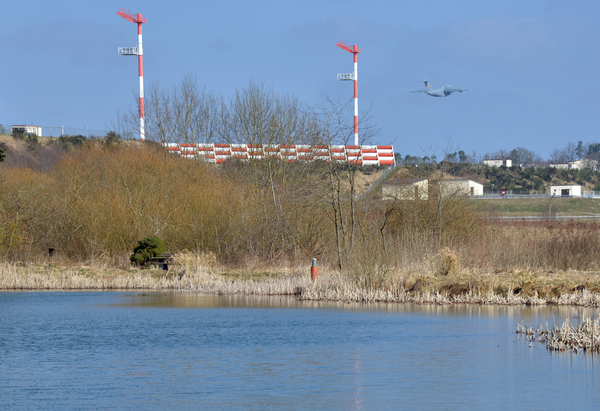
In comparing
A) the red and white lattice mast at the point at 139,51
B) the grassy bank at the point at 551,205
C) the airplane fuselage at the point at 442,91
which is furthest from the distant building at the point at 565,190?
the red and white lattice mast at the point at 139,51

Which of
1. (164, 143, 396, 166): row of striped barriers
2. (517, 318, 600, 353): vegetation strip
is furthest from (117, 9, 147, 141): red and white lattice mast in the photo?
(517, 318, 600, 353): vegetation strip

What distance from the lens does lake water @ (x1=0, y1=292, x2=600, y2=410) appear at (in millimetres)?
9328

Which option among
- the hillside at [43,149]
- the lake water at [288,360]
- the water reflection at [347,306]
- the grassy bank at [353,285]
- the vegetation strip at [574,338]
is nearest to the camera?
the lake water at [288,360]

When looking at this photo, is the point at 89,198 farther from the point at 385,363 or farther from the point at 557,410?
the point at 557,410

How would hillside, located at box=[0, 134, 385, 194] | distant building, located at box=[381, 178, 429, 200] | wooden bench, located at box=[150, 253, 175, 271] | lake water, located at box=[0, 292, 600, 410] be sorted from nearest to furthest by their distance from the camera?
lake water, located at box=[0, 292, 600, 410]
wooden bench, located at box=[150, 253, 175, 271]
distant building, located at box=[381, 178, 429, 200]
hillside, located at box=[0, 134, 385, 194]

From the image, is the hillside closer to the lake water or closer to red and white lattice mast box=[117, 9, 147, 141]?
red and white lattice mast box=[117, 9, 147, 141]

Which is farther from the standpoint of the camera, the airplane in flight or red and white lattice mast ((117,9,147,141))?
the airplane in flight

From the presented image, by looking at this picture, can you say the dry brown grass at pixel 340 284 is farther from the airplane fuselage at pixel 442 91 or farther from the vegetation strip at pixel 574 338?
the airplane fuselage at pixel 442 91

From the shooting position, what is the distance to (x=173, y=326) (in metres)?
15.9

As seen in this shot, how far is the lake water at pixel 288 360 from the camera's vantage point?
933cm

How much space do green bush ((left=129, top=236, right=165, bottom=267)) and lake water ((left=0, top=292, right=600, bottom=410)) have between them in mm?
10815

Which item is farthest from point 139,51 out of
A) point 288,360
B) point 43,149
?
point 288,360

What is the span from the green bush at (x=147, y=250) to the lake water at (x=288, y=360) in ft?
35.5

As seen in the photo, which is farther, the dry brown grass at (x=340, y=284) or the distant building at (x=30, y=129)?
the distant building at (x=30, y=129)
